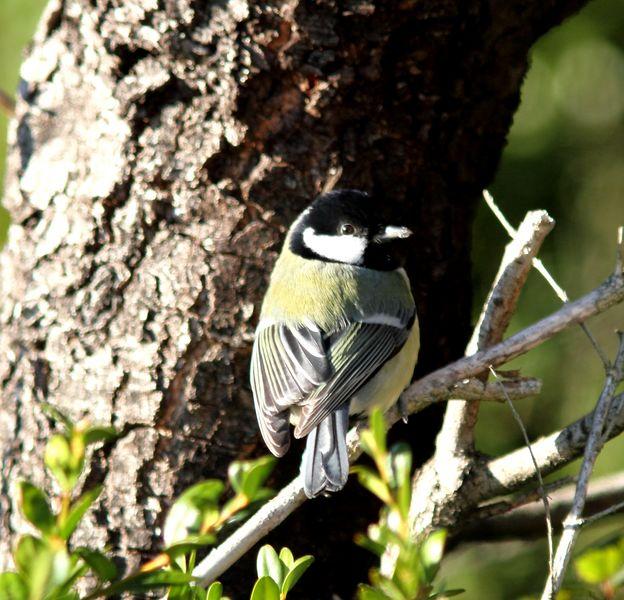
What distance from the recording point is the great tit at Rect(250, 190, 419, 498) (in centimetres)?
195

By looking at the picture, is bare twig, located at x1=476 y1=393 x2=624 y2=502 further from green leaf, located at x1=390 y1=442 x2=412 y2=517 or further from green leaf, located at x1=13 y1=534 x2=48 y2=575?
green leaf, located at x1=13 y1=534 x2=48 y2=575

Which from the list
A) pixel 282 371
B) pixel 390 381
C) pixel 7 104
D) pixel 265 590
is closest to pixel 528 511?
pixel 390 381

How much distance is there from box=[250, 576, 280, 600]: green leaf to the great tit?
63cm

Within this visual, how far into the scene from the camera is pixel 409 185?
2.18 metres

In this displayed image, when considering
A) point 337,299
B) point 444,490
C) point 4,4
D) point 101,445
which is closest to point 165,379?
point 101,445

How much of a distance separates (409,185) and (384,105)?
0.21 metres

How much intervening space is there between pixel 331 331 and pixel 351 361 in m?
0.11

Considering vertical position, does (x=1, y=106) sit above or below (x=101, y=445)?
above

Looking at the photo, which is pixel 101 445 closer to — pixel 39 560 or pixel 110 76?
pixel 110 76

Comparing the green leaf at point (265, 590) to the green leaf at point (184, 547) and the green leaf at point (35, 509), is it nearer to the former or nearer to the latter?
the green leaf at point (184, 547)

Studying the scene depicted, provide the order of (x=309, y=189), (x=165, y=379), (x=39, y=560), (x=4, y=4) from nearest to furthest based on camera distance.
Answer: (x=39, y=560) → (x=165, y=379) → (x=309, y=189) → (x=4, y=4)

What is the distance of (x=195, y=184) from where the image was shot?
2080mm

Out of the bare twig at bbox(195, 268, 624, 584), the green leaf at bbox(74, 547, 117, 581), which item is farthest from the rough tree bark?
the green leaf at bbox(74, 547, 117, 581)

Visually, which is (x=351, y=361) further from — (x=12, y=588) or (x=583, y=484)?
(x=12, y=588)
